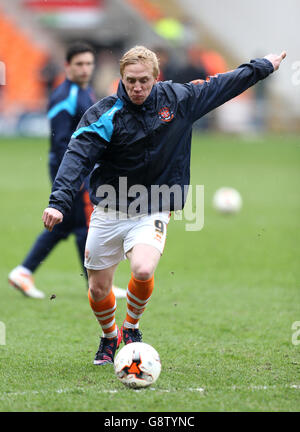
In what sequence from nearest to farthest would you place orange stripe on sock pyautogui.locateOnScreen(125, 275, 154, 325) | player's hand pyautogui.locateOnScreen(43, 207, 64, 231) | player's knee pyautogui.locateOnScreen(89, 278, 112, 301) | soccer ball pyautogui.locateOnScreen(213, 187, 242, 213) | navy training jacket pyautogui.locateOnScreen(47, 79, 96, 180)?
player's hand pyautogui.locateOnScreen(43, 207, 64, 231) < orange stripe on sock pyautogui.locateOnScreen(125, 275, 154, 325) < player's knee pyautogui.locateOnScreen(89, 278, 112, 301) < navy training jacket pyautogui.locateOnScreen(47, 79, 96, 180) < soccer ball pyautogui.locateOnScreen(213, 187, 242, 213)

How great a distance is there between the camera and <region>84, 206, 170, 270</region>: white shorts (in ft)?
16.0

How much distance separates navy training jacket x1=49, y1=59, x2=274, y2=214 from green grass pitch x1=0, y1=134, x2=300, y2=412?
1.09 meters

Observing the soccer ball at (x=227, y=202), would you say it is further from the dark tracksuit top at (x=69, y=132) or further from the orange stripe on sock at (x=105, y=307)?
the orange stripe on sock at (x=105, y=307)

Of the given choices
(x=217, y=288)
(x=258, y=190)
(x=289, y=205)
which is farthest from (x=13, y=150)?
(x=217, y=288)

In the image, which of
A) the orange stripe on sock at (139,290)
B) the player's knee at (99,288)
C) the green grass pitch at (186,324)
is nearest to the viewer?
the green grass pitch at (186,324)

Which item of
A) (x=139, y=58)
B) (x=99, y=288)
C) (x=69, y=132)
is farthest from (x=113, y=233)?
(x=69, y=132)

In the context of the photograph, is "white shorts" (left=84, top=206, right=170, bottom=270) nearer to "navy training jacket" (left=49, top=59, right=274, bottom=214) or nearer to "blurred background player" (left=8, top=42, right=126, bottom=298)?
"navy training jacket" (left=49, top=59, right=274, bottom=214)

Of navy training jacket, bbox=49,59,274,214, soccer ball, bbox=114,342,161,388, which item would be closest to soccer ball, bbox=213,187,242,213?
navy training jacket, bbox=49,59,274,214

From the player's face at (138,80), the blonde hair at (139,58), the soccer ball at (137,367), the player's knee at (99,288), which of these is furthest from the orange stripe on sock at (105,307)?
the blonde hair at (139,58)

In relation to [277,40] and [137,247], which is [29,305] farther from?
→ [277,40]

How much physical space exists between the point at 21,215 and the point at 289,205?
4.58 m

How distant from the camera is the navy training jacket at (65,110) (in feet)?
22.7

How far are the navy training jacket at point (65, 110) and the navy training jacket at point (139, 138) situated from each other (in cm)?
202

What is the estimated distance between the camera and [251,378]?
468 centimetres
